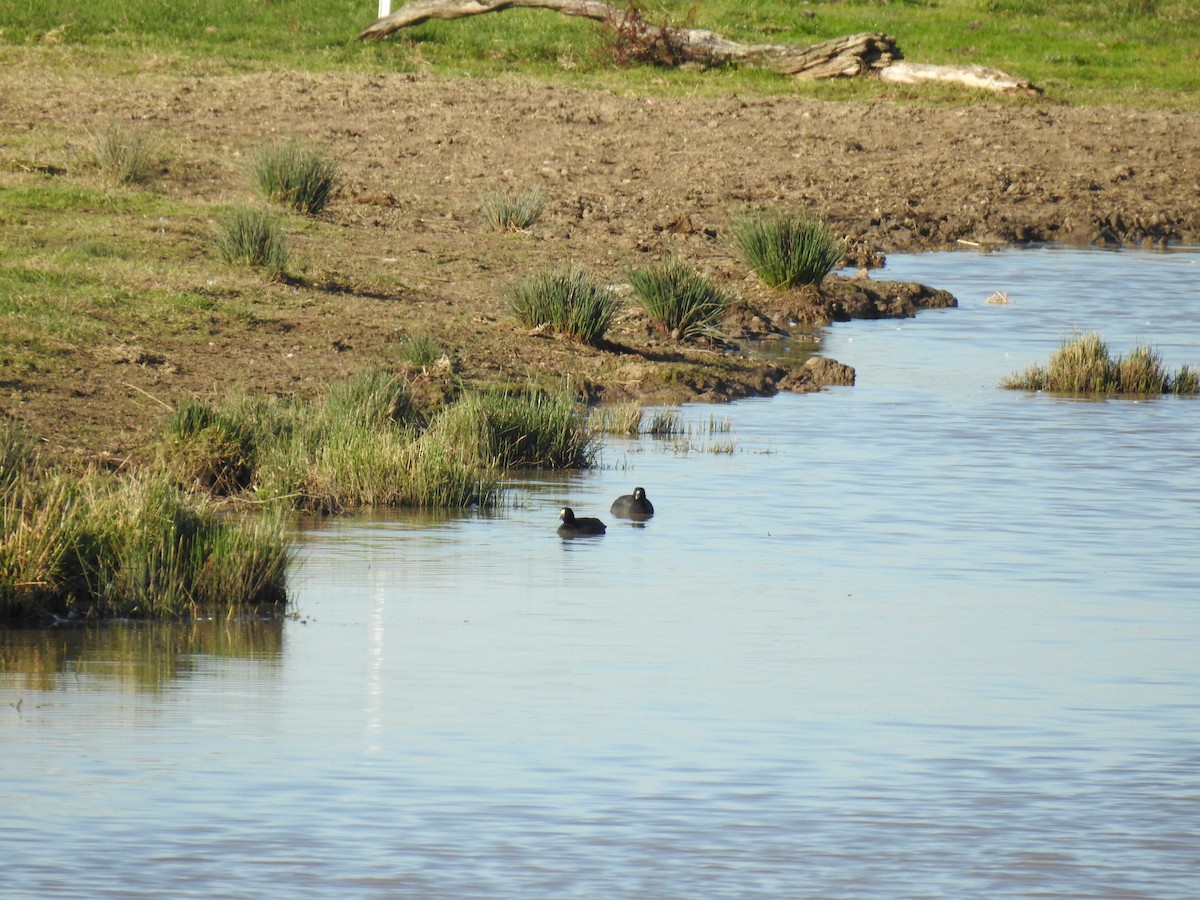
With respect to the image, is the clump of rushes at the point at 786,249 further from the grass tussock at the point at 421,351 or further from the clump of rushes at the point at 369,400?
the clump of rushes at the point at 369,400

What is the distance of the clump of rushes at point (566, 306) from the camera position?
17719 millimetres

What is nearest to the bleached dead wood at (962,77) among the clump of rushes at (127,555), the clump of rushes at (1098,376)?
the clump of rushes at (1098,376)

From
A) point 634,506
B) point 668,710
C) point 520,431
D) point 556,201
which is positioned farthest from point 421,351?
point 556,201

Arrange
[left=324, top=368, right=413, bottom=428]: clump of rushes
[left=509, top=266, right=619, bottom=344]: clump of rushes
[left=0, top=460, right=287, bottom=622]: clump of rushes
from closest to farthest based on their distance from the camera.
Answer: [left=0, top=460, right=287, bottom=622]: clump of rushes → [left=324, top=368, right=413, bottom=428]: clump of rushes → [left=509, top=266, right=619, bottom=344]: clump of rushes

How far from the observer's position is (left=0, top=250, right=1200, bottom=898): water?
21.7ft

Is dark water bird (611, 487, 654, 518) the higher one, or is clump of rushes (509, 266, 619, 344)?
clump of rushes (509, 266, 619, 344)

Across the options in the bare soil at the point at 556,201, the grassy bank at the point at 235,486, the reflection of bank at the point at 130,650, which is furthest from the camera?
the bare soil at the point at 556,201

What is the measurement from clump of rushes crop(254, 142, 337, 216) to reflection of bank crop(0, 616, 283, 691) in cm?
1367

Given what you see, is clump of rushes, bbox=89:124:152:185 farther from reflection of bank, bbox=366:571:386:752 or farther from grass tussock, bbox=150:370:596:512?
reflection of bank, bbox=366:571:386:752

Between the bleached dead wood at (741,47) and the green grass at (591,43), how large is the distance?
0.41 meters

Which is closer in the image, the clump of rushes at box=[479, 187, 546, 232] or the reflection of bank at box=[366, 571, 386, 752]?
the reflection of bank at box=[366, 571, 386, 752]

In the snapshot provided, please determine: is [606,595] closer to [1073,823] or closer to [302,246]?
[1073,823]

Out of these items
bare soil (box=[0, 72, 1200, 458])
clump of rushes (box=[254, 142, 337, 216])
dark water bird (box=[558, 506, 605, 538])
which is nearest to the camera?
dark water bird (box=[558, 506, 605, 538])

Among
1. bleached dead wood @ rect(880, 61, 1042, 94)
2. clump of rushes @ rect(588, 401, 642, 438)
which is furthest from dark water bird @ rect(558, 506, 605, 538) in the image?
bleached dead wood @ rect(880, 61, 1042, 94)
